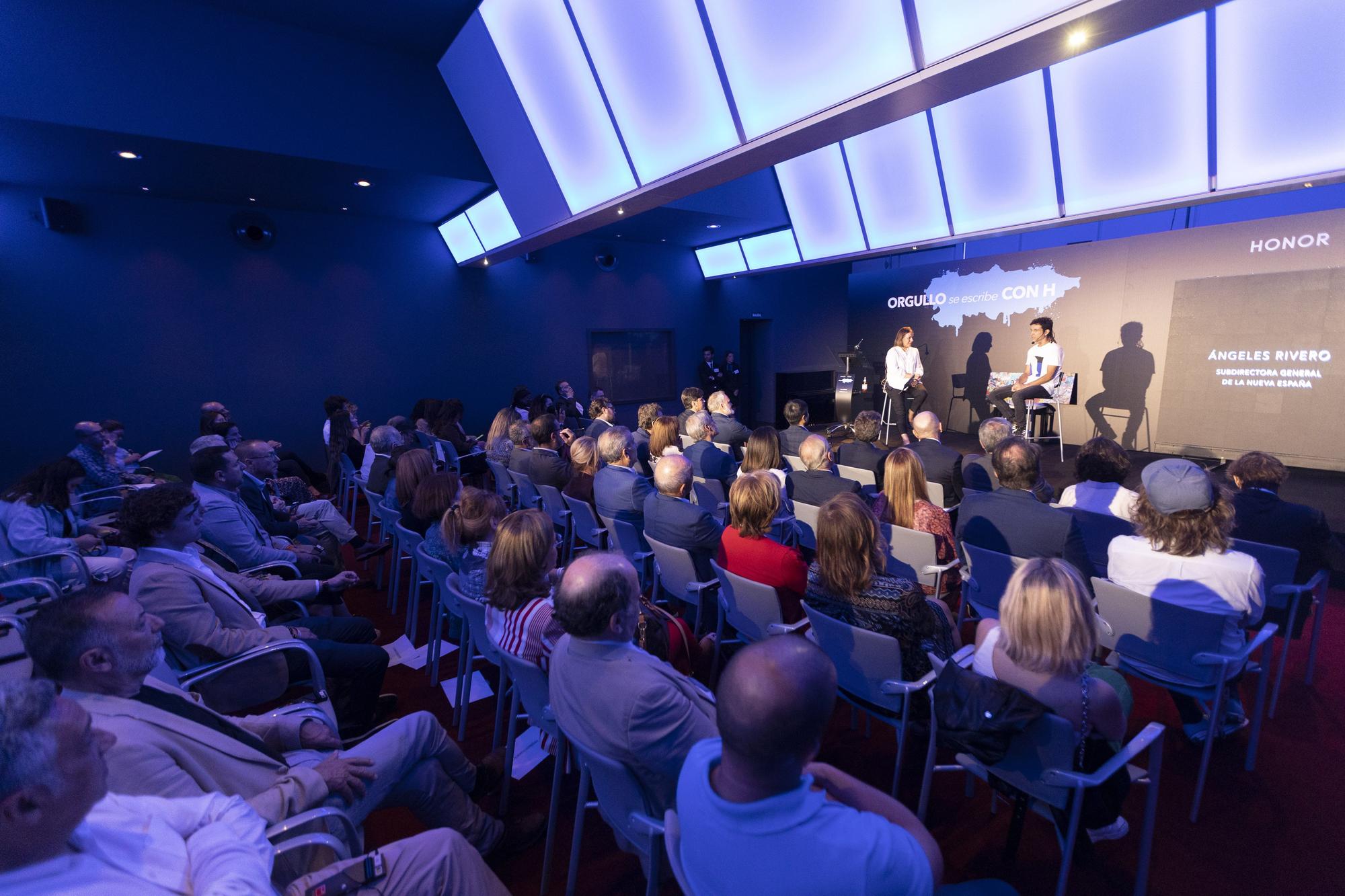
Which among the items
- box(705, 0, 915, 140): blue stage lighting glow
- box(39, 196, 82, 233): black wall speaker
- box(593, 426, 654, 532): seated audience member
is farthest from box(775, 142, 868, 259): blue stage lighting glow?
box(39, 196, 82, 233): black wall speaker

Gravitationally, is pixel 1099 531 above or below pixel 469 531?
below

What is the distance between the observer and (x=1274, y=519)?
8.96 feet

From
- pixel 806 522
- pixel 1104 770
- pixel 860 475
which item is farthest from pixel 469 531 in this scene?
pixel 860 475

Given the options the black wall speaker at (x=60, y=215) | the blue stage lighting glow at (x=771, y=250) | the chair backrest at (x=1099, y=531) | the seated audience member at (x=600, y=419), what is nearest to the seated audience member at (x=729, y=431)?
the seated audience member at (x=600, y=419)

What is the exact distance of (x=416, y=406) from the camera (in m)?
8.27

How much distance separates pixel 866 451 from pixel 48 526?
5447mm

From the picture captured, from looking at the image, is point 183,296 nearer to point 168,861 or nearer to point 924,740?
point 168,861

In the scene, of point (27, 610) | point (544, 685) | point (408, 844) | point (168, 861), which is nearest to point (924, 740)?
point (544, 685)

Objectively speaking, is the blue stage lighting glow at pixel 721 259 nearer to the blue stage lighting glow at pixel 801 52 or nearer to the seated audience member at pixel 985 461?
the blue stage lighting glow at pixel 801 52

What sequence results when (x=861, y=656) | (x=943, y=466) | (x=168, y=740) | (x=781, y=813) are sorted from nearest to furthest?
(x=781, y=813) < (x=168, y=740) < (x=861, y=656) < (x=943, y=466)

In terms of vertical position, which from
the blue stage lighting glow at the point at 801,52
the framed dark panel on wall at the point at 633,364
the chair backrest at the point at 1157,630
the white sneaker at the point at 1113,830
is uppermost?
the blue stage lighting glow at the point at 801,52

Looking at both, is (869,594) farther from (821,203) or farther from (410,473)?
(821,203)

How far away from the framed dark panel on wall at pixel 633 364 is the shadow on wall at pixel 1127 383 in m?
7.28

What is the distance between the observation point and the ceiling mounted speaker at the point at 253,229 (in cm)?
745
